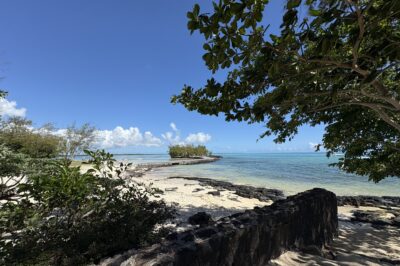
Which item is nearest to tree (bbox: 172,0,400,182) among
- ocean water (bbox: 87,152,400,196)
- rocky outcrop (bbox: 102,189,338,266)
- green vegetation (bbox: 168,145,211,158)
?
rocky outcrop (bbox: 102,189,338,266)

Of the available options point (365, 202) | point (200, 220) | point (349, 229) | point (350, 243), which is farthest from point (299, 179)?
point (200, 220)

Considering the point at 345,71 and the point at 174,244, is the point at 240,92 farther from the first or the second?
the point at 174,244

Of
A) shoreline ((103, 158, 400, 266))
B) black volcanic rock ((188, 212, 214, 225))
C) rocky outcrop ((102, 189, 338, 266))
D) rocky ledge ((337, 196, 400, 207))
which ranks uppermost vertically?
rocky outcrop ((102, 189, 338, 266))

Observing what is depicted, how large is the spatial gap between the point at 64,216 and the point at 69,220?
123 mm

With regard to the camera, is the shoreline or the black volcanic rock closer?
the shoreline

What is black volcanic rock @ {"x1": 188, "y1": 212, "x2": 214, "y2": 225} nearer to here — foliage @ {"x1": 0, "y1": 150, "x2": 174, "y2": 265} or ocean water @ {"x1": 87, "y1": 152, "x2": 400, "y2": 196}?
foliage @ {"x1": 0, "y1": 150, "x2": 174, "y2": 265}

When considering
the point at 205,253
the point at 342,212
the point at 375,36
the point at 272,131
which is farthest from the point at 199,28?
the point at 342,212

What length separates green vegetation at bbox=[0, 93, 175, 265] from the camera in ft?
9.50

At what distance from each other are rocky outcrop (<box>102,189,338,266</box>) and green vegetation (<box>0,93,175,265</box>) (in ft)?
2.11

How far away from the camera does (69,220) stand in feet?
12.0

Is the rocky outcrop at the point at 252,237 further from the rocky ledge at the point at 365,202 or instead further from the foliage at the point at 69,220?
the rocky ledge at the point at 365,202

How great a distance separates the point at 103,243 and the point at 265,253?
2805 millimetres

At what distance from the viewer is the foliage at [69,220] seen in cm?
288

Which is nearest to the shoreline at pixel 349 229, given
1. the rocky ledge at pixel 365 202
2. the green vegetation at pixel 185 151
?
the rocky ledge at pixel 365 202
